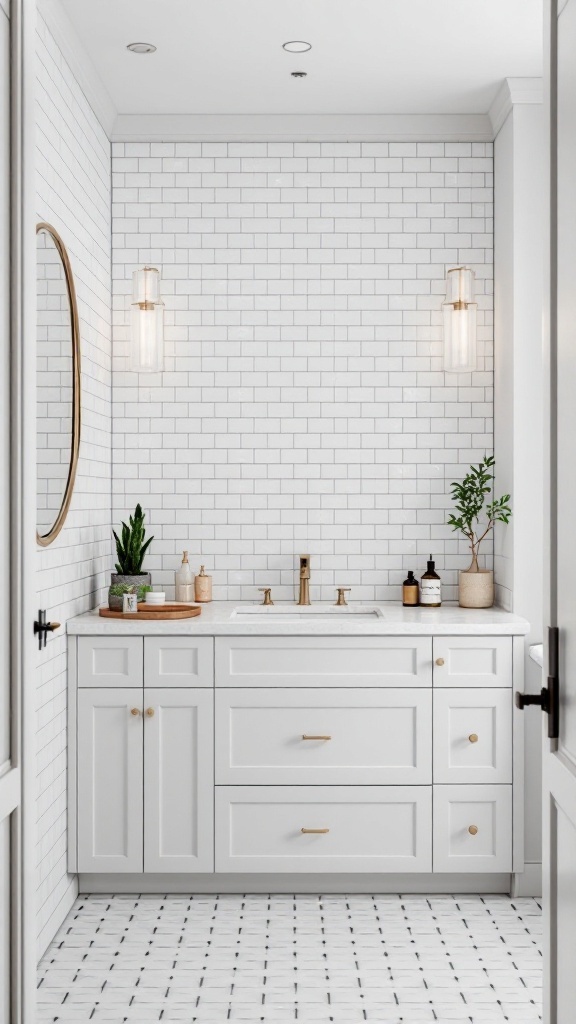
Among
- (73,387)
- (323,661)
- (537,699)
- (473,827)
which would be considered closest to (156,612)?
(323,661)

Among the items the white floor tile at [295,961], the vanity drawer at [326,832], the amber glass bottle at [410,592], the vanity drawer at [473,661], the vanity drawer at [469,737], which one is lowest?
the white floor tile at [295,961]

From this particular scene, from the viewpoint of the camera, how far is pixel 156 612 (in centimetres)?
347

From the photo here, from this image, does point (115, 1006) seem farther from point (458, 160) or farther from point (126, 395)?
point (458, 160)

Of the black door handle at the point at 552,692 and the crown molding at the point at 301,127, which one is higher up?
the crown molding at the point at 301,127

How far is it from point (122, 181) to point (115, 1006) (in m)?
3.04

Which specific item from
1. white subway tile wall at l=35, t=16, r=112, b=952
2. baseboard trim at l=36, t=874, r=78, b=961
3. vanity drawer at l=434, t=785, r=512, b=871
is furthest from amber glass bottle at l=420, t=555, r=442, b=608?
baseboard trim at l=36, t=874, r=78, b=961

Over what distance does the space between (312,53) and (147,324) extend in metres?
1.17

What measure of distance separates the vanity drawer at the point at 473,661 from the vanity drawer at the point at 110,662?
1041mm

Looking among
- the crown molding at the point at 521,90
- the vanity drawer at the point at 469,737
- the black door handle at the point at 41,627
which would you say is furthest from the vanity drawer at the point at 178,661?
the crown molding at the point at 521,90

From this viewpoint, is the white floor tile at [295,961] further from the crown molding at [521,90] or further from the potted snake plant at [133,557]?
the crown molding at [521,90]

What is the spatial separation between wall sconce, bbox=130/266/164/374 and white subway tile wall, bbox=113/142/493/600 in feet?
0.46

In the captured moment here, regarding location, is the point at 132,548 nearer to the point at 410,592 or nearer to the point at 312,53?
the point at 410,592

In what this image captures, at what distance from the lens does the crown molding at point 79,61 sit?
119 inches

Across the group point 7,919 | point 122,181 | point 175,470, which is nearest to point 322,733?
point 175,470
